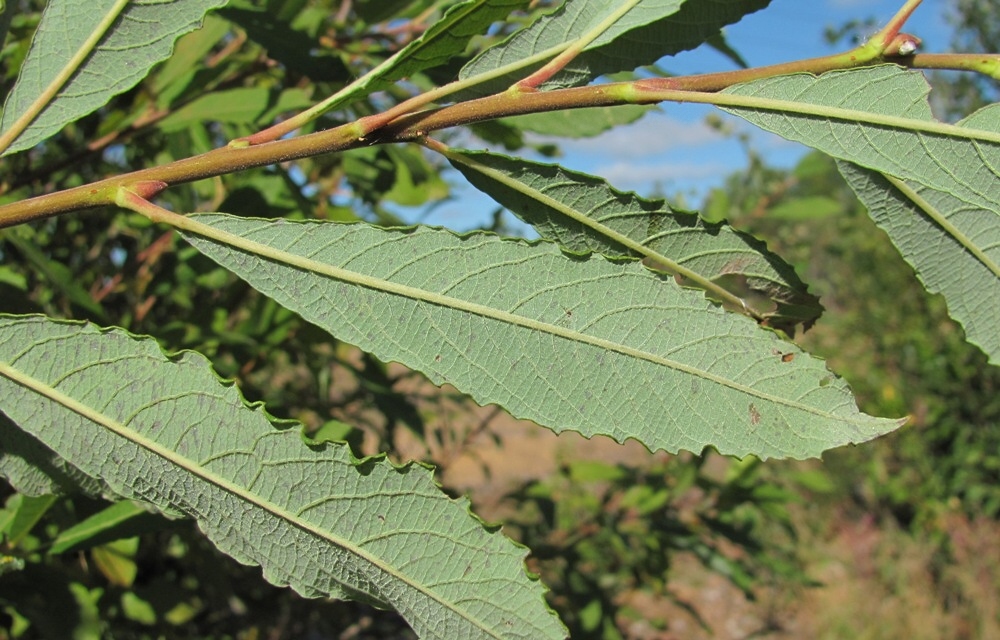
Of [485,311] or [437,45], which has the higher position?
[437,45]

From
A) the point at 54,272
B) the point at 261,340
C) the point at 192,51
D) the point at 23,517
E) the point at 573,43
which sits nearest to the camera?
the point at 573,43

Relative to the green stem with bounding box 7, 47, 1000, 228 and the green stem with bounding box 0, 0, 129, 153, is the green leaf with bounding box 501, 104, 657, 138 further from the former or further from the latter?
the green stem with bounding box 0, 0, 129, 153

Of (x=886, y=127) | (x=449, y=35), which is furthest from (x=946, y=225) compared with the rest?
(x=449, y=35)

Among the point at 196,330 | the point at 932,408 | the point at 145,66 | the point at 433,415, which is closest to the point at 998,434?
the point at 932,408

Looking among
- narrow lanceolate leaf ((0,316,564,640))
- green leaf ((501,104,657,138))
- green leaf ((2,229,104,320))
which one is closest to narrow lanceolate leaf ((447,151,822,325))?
narrow lanceolate leaf ((0,316,564,640))

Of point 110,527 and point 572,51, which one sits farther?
point 110,527

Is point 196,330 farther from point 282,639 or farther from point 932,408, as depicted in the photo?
point 932,408

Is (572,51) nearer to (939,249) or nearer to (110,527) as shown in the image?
(939,249)
